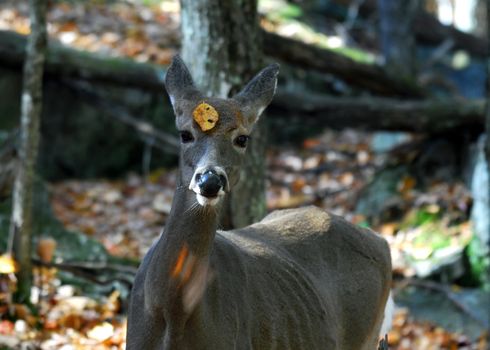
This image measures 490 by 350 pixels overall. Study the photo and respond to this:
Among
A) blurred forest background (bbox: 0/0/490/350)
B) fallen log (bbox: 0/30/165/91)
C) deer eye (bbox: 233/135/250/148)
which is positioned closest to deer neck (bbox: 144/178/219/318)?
deer eye (bbox: 233/135/250/148)

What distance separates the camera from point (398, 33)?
1507cm

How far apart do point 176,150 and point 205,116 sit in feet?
24.1

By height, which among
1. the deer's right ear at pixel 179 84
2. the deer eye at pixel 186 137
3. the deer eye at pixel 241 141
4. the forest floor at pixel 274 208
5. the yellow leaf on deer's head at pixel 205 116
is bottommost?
the forest floor at pixel 274 208

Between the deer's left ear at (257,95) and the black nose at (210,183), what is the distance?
2.25 ft

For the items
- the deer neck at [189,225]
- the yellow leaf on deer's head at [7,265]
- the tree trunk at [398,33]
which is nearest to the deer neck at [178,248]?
the deer neck at [189,225]

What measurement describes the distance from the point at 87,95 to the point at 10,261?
539 cm

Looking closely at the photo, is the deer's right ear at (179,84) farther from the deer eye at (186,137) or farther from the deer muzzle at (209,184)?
the deer muzzle at (209,184)

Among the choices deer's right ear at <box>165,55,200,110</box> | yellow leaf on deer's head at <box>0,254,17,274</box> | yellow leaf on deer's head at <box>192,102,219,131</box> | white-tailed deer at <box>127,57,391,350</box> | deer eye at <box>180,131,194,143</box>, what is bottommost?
yellow leaf on deer's head at <box>0,254,17,274</box>

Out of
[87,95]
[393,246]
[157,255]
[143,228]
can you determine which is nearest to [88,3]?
[87,95]

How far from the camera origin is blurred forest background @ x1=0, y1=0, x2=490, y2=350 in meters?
7.50

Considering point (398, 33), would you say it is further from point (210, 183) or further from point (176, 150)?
point (210, 183)

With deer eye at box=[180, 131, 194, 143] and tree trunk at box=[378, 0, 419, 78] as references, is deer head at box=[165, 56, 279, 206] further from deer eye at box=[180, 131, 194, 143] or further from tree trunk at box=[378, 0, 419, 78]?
tree trunk at box=[378, 0, 419, 78]

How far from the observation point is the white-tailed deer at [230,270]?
4.48 metres

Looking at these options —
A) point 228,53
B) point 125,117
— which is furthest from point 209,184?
Answer: point 125,117
